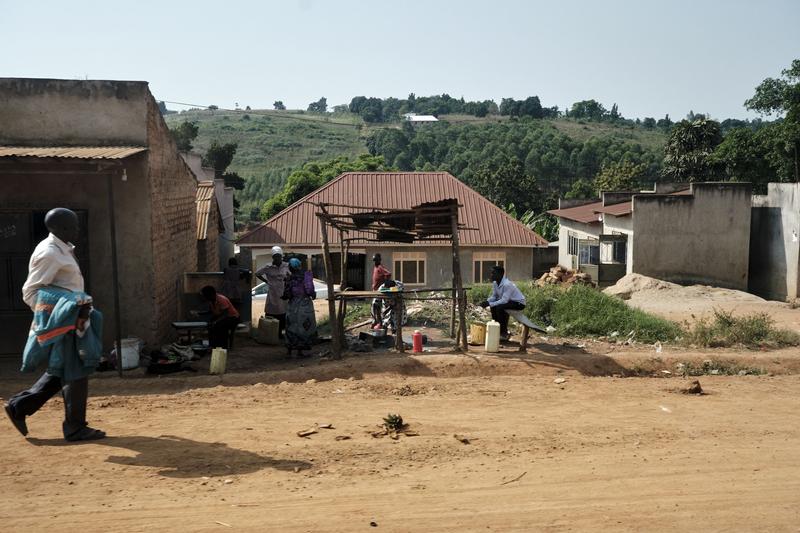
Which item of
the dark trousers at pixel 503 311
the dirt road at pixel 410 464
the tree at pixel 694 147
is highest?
the tree at pixel 694 147

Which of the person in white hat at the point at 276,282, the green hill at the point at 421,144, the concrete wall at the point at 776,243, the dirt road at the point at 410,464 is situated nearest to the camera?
the dirt road at the point at 410,464

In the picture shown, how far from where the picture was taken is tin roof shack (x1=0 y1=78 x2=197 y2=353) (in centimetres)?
1094

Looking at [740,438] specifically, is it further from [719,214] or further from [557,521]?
[719,214]

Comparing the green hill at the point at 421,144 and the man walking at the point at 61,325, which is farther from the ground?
the green hill at the point at 421,144

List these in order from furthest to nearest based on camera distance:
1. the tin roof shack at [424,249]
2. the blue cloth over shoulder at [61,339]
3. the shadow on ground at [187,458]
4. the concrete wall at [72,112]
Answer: the tin roof shack at [424,249], the concrete wall at [72,112], the blue cloth over shoulder at [61,339], the shadow on ground at [187,458]

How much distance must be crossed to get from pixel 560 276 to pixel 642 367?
13637mm

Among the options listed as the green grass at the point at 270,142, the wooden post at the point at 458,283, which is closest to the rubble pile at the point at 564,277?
the wooden post at the point at 458,283

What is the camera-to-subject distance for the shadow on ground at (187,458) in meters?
5.89

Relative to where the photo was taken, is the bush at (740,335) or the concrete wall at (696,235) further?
the concrete wall at (696,235)

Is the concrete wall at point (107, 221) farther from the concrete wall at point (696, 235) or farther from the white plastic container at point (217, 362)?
the concrete wall at point (696, 235)

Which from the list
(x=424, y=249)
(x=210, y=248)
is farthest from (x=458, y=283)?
(x=424, y=249)

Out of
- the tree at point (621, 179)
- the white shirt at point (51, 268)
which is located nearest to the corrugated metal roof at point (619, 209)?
the white shirt at point (51, 268)

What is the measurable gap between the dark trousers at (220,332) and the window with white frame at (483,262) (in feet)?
57.1

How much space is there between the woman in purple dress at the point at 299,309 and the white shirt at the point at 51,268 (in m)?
5.02
